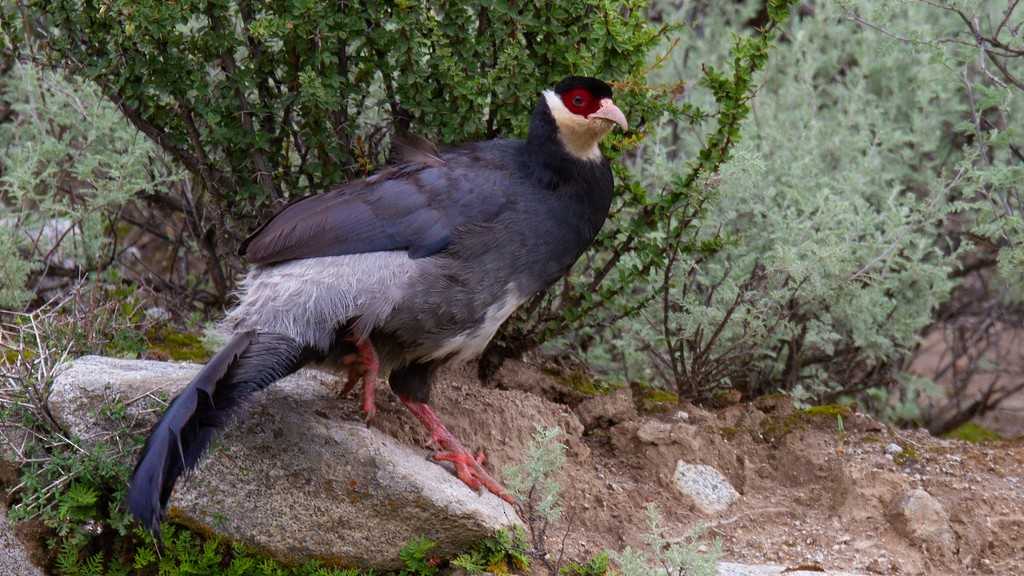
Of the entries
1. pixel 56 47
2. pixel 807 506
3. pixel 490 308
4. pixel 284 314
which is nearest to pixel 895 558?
pixel 807 506

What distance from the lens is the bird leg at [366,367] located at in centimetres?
428

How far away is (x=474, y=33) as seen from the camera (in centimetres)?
496

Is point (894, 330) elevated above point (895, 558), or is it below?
above

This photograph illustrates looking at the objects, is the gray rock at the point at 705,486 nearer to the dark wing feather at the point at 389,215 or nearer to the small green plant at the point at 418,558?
the small green plant at the point at 418,558

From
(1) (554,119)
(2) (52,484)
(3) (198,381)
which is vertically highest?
(1) (554,119)

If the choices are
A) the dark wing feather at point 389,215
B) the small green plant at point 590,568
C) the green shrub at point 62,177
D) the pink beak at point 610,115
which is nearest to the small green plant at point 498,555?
the small green plant at point 590,568

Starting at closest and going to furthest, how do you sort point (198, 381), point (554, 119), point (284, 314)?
point (198, 381) → point (284, 314) → point (554, 119)

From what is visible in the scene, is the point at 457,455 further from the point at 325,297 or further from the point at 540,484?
the point at 325,297

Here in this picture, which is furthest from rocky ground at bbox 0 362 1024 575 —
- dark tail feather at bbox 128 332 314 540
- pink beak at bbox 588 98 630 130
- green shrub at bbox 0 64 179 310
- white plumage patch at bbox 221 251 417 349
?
green shrub at bbox 0 64 179 310

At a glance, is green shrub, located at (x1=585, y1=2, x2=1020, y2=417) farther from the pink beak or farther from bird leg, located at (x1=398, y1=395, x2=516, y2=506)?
bird leg, located at (x1=398, y1=395, x2=516, y2=506)

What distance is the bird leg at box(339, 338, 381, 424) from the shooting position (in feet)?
14.0

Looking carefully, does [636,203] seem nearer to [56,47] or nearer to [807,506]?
[807,506]

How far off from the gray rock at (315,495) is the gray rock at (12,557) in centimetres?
44

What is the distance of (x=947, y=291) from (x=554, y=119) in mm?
2723
